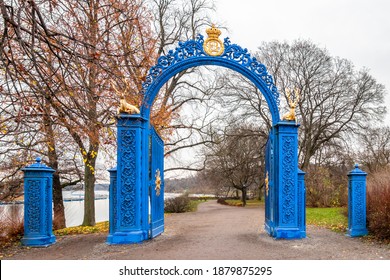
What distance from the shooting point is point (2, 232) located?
8.77 m

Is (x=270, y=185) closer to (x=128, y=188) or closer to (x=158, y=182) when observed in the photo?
(x=158, y=182)

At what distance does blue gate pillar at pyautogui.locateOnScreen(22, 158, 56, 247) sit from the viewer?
8.13 metres

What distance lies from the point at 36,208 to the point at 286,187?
19.6 ft

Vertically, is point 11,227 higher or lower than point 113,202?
lower

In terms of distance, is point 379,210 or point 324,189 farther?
point 324,189

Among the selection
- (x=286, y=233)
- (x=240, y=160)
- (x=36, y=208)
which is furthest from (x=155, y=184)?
(x=240, y=160)

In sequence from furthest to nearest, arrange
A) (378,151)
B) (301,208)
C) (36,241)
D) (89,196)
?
(378,151)
(89,196)
(301,208)
(36,241)

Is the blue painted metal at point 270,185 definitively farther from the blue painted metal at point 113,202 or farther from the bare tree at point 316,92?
the bare tree at point 316,92

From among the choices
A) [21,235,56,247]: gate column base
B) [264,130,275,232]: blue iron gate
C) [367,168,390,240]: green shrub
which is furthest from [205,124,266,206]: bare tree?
[21,235,56,247]: gate column base

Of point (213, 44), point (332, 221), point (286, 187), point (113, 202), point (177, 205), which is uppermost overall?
point (213, 44)

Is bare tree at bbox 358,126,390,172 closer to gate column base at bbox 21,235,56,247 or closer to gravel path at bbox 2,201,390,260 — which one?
gravel path at bbox 2,201,390,260

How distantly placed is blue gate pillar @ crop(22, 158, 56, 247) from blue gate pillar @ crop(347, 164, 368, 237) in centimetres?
743

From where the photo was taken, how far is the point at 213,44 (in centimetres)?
876

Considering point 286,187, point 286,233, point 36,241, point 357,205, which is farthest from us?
point 357,205
